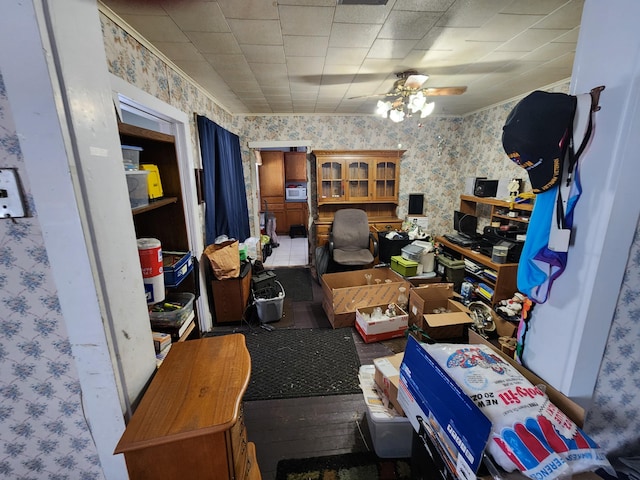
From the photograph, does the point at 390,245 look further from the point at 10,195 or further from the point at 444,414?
the point at 10,195

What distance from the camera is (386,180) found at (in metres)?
3.84

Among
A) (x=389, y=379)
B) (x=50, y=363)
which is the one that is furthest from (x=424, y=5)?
(x=50, y=363)

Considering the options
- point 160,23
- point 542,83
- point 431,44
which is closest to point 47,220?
point 160,23

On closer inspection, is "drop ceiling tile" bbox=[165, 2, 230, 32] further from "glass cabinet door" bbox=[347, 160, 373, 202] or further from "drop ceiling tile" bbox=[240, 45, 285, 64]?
"glass cabinet door" bbox=[347, 160, 373, 202]

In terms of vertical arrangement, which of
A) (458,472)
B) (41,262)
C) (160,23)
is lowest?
(458,472)

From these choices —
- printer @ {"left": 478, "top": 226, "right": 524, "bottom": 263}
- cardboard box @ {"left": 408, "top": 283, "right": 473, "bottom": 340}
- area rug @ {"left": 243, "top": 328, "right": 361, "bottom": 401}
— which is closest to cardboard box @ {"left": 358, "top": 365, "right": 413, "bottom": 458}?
area rug @ {"left": 243, "top": 328, "right": 361, "bottom": 401}

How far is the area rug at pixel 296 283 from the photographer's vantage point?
330 centimetres

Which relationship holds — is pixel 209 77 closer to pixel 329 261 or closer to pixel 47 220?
pixel 47 220

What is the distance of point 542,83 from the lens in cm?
252

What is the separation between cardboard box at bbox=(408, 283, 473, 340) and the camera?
88.4 inches

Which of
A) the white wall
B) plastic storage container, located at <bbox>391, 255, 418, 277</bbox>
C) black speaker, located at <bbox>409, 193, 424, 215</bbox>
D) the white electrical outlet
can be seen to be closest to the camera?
the white electrical outlet

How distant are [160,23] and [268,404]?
7.84 feet

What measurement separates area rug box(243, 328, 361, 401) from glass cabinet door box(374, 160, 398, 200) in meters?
2.19

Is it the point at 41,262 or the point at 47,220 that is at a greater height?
the point at 47,220
